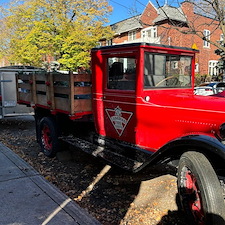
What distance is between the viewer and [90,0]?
17.3 metres

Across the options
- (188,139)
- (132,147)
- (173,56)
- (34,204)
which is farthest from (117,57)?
(34,204)

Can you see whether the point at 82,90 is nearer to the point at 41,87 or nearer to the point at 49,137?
the point at 41,87

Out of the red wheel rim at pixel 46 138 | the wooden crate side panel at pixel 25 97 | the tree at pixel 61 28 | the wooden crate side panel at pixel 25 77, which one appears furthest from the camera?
the tree at pixel 61 28

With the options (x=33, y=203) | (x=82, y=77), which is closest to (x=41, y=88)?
(x=82, y=77)

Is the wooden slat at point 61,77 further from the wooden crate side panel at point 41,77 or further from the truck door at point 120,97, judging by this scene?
the truck door at point 120,97

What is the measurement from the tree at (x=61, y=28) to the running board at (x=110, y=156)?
42.6ft

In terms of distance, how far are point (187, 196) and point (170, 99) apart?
1.33m

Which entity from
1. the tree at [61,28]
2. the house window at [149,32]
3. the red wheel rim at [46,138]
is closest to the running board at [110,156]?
the red wheel rim at [46,138]

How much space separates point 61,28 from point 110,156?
15.1 m

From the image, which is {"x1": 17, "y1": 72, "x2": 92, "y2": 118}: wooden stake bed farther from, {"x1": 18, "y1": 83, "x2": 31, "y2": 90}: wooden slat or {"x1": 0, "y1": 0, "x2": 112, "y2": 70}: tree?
{"x1": 0, "y1": 0, "x2": 112, "y2": 70}: tree

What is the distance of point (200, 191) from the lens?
95.8 inches

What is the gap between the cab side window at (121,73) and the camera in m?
3.52

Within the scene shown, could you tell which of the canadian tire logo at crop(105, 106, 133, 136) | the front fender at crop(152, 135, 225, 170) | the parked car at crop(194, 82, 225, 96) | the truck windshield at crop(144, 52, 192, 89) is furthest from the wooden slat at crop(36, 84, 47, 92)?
the parked car at crop(194, 82, 225, 96)

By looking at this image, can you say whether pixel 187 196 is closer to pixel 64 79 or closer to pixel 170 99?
pixel 170 99
